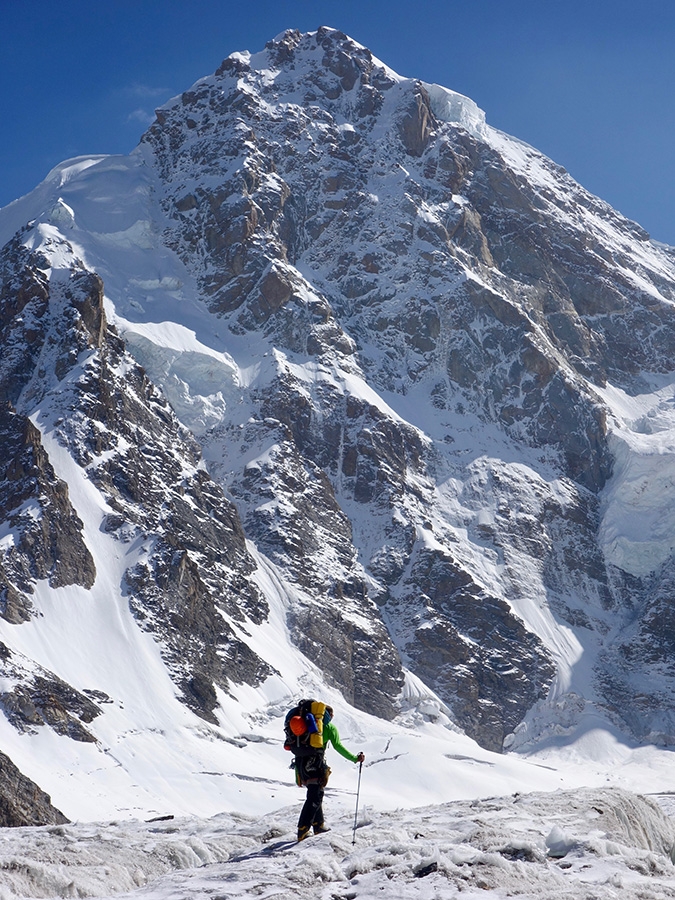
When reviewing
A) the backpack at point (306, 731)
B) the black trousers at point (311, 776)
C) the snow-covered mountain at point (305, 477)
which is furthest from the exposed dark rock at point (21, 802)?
the backpack at point (306, 731)

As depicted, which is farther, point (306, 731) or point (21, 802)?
point (21, 802)

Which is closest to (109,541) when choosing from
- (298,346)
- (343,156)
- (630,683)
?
(298,346)

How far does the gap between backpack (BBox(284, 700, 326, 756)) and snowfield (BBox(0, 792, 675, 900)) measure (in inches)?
57.4

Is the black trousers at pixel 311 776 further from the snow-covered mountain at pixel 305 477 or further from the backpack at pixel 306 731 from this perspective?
the snow-covered mountain at pixel 305 477

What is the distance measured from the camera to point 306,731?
60.1ft

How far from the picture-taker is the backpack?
18250 mm

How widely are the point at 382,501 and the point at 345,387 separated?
19055mm

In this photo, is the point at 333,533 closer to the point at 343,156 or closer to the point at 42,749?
the point at 42,749

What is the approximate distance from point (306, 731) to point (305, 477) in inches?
4960

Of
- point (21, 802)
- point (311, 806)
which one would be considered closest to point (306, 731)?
point (311, 806)

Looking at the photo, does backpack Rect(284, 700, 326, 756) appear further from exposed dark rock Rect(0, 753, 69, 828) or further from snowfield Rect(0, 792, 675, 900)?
exposed dark rock Rect(0, 753, 69, 828)

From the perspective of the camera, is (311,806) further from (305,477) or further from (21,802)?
(305,477)

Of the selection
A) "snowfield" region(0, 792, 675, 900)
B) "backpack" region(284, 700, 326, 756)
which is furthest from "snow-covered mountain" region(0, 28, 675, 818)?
"backpack" region(284, 700, 326, 756)

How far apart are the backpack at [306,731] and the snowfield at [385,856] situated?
57.4 inches
